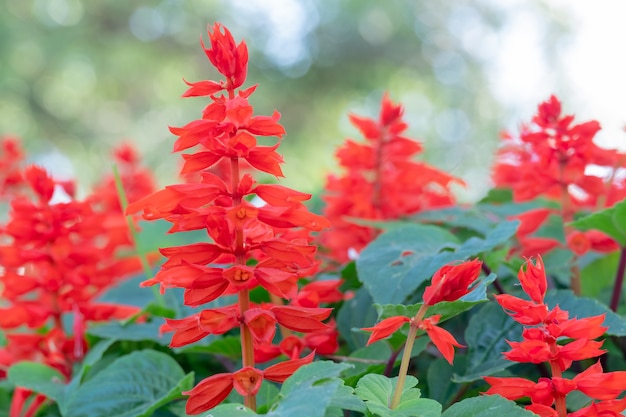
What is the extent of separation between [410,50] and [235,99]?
27.3 feet

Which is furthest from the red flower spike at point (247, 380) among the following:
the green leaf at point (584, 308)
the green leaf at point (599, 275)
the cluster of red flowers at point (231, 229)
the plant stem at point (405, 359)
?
the green leaf at point (599, 275)

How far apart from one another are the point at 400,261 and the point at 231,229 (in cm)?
30

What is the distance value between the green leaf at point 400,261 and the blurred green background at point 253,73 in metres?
6.39

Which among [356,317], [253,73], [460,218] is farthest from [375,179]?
[253,73]

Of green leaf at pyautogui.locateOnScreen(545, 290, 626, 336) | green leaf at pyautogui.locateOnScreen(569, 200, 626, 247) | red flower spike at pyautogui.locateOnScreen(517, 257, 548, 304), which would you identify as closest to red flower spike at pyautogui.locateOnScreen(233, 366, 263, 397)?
red flower spike at pyautogui.locateOnScreen(517, 257, 548, 304)

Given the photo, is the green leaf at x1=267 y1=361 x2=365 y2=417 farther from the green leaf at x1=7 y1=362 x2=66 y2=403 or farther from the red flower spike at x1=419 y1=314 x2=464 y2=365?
the green leaf at x1=7 y1=362 x2=66 y2=403

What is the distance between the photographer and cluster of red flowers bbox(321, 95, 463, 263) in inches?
41.7

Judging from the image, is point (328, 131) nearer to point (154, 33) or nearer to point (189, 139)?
point (154, 33)

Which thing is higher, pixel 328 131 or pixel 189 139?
pixel 328 131

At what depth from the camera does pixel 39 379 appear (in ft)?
2.90

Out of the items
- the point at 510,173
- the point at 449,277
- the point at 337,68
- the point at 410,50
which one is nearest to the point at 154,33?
the point at 337,68

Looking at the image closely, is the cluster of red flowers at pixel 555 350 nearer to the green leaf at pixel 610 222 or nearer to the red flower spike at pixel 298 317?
the red flower spike at pixel 298 317

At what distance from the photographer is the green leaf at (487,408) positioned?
55 cm

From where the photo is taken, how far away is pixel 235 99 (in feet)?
1.94
